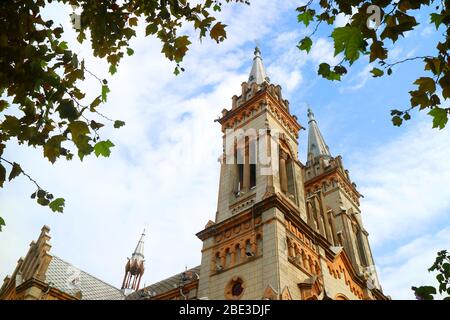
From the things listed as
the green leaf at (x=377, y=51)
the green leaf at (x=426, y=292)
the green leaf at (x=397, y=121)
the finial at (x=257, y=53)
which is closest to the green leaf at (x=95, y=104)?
the green leaf at (x=377, y=51)

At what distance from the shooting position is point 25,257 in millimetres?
25938

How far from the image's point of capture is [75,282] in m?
27.2

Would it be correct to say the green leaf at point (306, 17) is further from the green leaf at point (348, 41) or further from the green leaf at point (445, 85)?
the green leaf at point (445, 85)

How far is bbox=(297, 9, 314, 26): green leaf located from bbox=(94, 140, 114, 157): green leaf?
124 inches

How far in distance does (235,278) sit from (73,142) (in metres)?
12.0

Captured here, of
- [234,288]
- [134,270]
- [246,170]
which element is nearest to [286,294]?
[234,288]

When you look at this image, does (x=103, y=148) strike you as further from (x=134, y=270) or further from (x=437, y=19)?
(x=134, y=270)

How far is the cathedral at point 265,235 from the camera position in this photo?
1553 cm

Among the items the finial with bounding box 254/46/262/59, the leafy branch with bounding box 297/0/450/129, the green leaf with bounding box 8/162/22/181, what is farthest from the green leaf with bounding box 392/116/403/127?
the finial with bounding box 254/46/262/59

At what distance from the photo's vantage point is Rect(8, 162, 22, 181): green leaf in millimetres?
4809

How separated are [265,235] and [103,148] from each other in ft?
38.8

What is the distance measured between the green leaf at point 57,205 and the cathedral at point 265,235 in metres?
9.80
